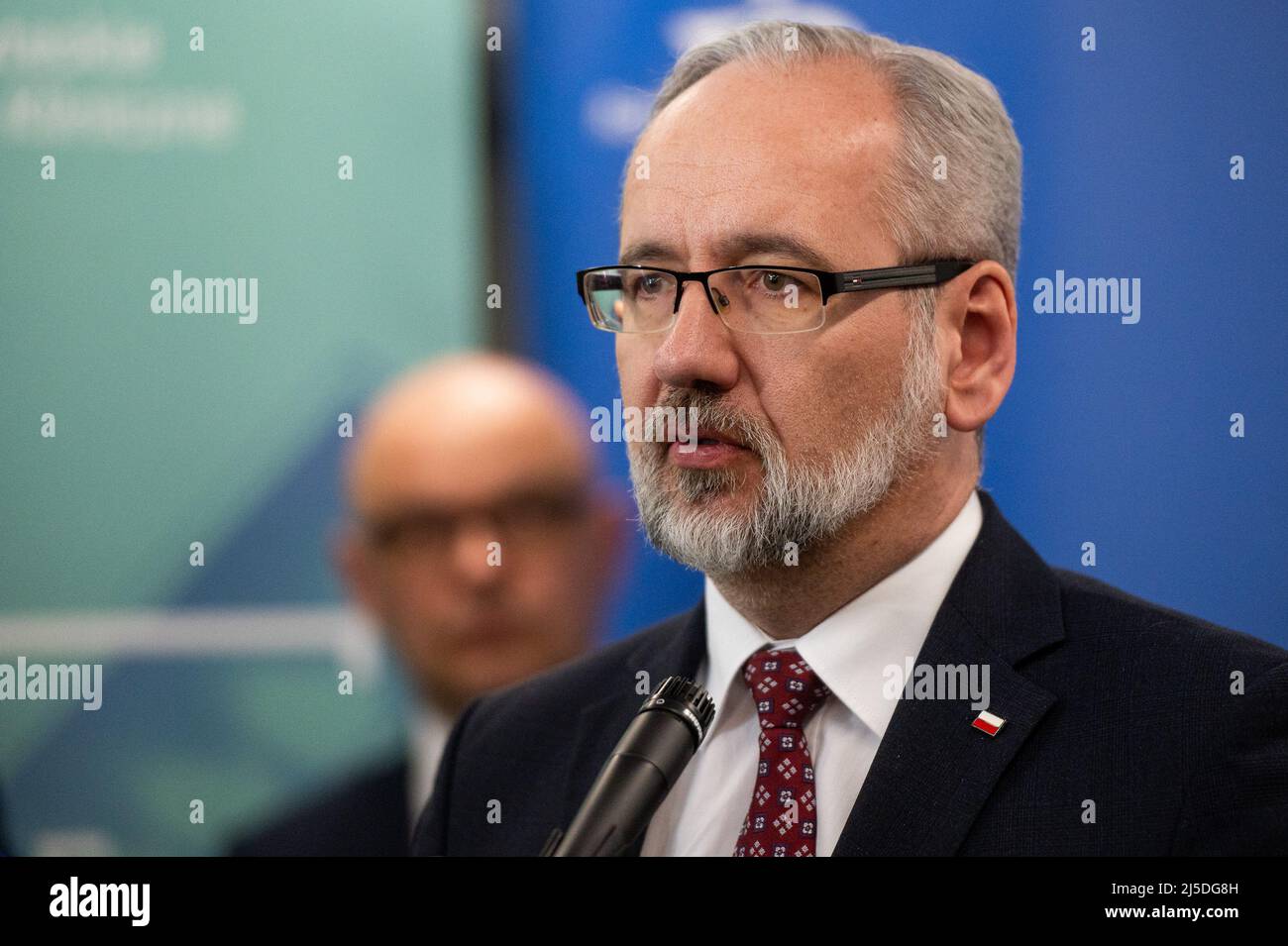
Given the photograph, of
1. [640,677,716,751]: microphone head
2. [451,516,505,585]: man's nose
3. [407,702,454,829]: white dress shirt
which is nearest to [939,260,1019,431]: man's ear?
[640,677,716,751]: microphone head

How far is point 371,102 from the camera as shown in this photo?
3.07 m

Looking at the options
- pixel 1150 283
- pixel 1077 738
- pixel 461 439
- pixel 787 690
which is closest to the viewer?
pixel 1077 738

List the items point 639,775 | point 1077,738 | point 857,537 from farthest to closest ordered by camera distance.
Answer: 1. point 857,537
2. point 1077,738
3. point 639,775

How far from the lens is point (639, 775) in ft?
4.70

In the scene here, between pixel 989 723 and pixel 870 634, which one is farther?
pixel 870 634

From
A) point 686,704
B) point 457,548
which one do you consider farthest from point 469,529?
point 686,704

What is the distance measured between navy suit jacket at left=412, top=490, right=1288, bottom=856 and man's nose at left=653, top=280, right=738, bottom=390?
0.46 meters

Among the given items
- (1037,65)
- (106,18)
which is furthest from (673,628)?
(106,18)

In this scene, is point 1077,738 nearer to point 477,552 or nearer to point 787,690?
point 787,690

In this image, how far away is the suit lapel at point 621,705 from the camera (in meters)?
2.00

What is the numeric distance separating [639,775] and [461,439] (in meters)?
1.73

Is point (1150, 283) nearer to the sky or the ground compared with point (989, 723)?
nearer to the sky
